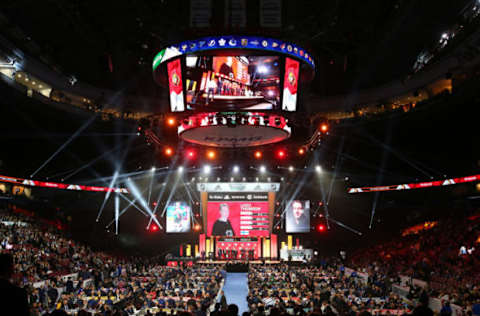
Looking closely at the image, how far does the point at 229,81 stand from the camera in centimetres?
1433

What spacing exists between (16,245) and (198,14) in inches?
613

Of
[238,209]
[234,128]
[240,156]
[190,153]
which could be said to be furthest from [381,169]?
[234,128]

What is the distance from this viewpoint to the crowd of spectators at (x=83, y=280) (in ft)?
45.2

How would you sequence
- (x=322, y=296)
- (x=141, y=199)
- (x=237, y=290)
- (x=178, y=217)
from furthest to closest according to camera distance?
(x=141, y=199) < (x=178, y=217) < (x=237, y=290) < (x=322, y=296)

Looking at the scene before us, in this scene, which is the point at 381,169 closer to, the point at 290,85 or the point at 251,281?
the point at 251,281

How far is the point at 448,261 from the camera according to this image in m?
20.3

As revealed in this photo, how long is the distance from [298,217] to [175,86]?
21865mm

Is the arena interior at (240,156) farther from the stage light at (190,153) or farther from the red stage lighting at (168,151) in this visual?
the red stage lighting at (168,151)

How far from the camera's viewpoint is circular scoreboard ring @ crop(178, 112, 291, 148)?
15734 millimetres

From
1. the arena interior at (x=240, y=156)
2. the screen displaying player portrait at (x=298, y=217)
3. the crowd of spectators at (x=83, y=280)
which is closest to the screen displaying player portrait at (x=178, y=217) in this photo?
the arena interior at (x=240, y=156)

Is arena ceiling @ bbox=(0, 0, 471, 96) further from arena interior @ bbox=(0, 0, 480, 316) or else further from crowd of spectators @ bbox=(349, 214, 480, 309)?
crowd of spectators @ bbox=(349, 214, 480, 309)

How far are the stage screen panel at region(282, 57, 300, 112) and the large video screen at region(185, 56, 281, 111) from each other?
33 centimetres

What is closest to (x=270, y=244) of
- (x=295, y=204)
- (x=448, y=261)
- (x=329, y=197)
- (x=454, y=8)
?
(x=295, y=204)

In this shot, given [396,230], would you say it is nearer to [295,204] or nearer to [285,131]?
[295,204]
